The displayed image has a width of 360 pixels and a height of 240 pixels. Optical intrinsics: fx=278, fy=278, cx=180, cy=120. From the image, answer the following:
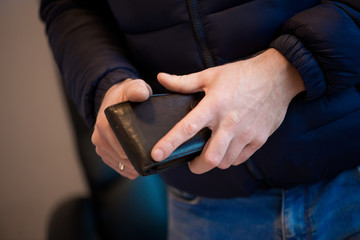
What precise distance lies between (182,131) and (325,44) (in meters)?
0.27

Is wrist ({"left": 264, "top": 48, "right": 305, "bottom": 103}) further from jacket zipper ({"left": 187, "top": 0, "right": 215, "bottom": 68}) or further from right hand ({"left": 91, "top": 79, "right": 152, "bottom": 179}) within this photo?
right hand ({"left": 91, "top": 79, "right": 152, "bottom": 179})

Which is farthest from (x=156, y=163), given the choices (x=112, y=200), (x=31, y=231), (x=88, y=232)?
(x=31, y=231)

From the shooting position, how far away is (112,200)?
→ 3.64 feet

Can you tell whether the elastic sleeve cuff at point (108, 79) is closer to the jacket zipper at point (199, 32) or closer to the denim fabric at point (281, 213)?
the jacket zipper at point (199, 32)

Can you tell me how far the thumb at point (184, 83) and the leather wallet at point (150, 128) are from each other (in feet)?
0.05

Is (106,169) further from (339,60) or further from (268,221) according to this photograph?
(339,60)

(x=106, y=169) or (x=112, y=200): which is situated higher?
(x=106, y=169)

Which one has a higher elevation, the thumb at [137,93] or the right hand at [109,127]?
the thumb at [137,93]

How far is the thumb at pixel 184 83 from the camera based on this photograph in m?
0.47

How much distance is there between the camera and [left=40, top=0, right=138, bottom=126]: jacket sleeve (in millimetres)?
600

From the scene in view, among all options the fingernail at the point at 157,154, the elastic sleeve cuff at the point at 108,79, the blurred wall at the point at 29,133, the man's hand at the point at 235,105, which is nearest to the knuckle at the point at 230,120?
the man's hand at the point at 235,105

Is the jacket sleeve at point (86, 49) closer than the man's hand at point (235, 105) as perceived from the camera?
No

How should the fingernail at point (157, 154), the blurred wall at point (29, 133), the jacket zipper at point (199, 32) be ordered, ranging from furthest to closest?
the blurred wall at point (29, 133) → the jacket zipper at point (199, 32) → the fingernail at point (157, 154)

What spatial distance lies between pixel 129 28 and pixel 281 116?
0.35 meters
